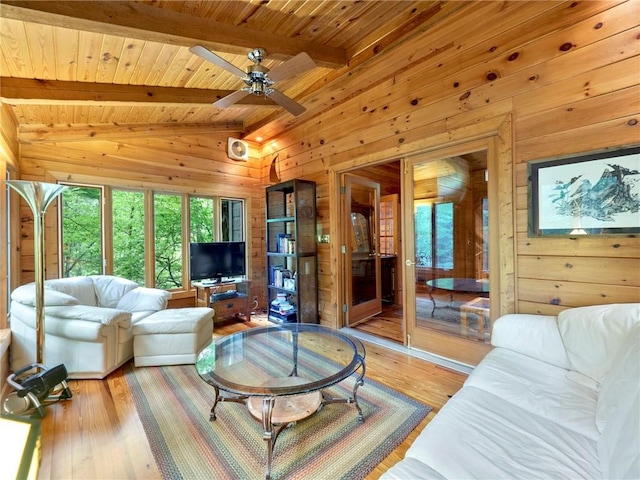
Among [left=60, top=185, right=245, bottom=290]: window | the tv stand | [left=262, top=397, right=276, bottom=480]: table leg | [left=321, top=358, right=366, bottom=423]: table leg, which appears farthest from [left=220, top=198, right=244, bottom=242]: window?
[left=262, top=397, right=276, bottom=480]: table leg

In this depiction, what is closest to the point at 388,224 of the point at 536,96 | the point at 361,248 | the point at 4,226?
the point at 361,248

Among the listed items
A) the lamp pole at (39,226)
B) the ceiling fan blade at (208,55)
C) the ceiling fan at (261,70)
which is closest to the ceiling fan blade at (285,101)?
the ceiling fan at (261,70)

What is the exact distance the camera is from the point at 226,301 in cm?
421

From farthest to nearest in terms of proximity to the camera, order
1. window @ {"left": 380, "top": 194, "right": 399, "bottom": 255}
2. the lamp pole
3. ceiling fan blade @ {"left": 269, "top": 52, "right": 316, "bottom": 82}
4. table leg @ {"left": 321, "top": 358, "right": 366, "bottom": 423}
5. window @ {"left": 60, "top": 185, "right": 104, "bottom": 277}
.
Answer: window @ {"left": 380, "top": 194, "right": 399, "bottom": 255}, window @ {"left": 60, "top": 185, "right": 104, "bottom": 277}, the lamp pole, ceiling fan blade @ {"left": 269, "top": 52, "right": 316, "bottom": 82}, table leg @ {"left": 321, "top": 358, "right": 366, "bottom": 423}

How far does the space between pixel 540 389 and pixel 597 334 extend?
507 millimetres

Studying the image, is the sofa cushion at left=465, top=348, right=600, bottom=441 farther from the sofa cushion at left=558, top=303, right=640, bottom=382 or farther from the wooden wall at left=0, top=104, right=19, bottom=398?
the wooden wall at left=0, top=104, right=19, bottom=398

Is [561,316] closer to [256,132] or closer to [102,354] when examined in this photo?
[102,354]

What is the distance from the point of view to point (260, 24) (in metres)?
2.46

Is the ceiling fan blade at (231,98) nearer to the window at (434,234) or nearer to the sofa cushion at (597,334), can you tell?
the window at (434,234)

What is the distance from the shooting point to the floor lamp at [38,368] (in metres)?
2.04

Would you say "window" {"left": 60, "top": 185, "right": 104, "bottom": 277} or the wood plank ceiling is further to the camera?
"window" {"left": 60, "top": 185, "right": 104, "bottom": 277}

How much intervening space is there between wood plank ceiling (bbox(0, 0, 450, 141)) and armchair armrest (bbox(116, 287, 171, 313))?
6.90 ft

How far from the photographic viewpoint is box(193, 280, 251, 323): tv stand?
409cm

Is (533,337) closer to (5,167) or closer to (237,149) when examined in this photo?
(5,167)
